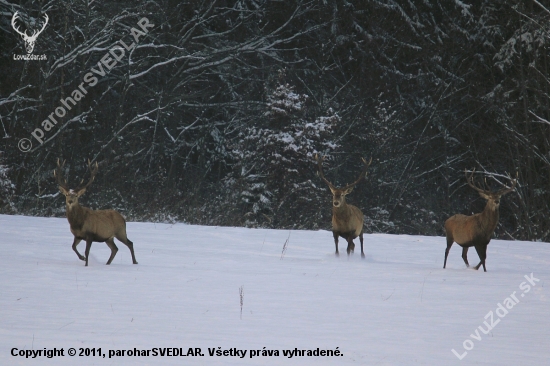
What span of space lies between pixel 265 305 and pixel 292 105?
16.9 metres

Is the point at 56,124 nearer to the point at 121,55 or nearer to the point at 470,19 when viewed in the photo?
the point at 121,55

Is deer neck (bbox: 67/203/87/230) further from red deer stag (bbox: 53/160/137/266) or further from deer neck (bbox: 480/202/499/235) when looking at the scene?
deer neck (bbox: 480/202/499/235)

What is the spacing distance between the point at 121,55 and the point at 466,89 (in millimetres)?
12717

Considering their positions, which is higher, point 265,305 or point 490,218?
point 490,218

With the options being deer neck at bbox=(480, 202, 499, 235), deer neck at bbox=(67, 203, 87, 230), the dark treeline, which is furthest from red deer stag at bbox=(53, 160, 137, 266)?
the dark treeline

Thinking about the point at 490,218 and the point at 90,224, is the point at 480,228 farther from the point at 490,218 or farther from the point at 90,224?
the point at 90,224

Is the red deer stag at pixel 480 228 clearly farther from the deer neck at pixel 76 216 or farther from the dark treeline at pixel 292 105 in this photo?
the dark treeline at pixel 292 105

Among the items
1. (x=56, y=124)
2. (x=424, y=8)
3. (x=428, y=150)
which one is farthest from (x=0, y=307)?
(x=424, y=8)

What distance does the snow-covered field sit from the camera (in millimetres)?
5691

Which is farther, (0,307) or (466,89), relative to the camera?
(466,89)

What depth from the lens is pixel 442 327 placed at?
21.8ft

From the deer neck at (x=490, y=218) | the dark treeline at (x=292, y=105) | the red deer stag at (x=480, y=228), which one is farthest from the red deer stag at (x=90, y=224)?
Answer: the dark treeline at (x=292, y=105)

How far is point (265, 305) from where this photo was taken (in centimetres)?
733

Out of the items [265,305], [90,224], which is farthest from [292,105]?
[265,305]
